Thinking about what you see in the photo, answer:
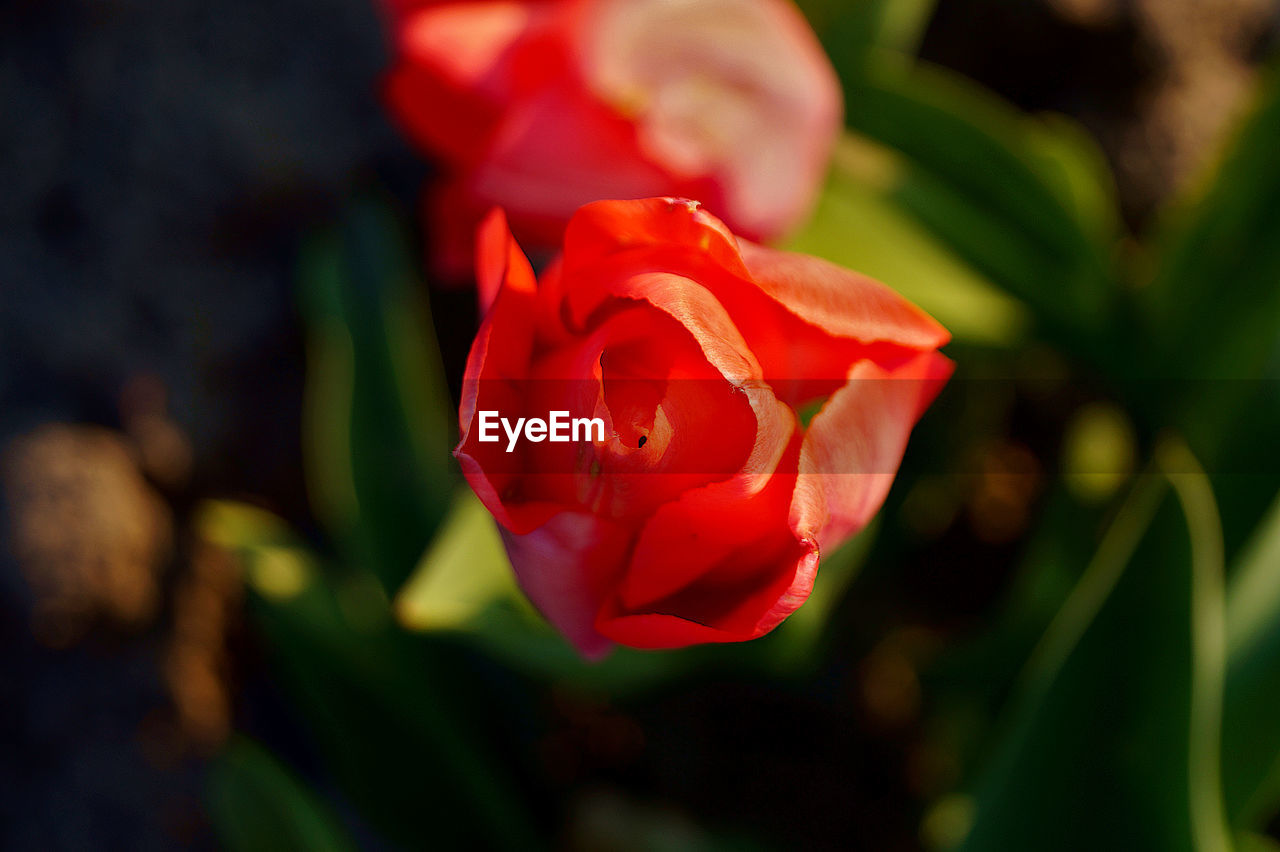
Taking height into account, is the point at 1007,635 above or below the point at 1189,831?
below

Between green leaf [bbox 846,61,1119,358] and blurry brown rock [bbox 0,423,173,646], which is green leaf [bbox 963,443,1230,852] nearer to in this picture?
green leaf [bbox 846,61,1119,358]

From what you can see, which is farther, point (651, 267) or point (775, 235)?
point (775, 235)

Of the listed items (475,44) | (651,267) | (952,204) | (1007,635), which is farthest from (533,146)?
(1007,635)

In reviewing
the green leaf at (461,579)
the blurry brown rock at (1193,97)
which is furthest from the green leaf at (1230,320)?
the green leaf at (461,579)

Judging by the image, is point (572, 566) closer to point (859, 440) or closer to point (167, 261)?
point (859, 440)

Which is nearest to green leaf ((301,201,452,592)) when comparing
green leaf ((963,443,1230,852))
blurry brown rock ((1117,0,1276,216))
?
green leaf ((963,443,1230,852))

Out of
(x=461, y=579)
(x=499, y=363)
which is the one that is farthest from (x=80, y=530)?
(x=499, y=363)

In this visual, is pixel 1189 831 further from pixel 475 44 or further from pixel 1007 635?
pixel 475 44
